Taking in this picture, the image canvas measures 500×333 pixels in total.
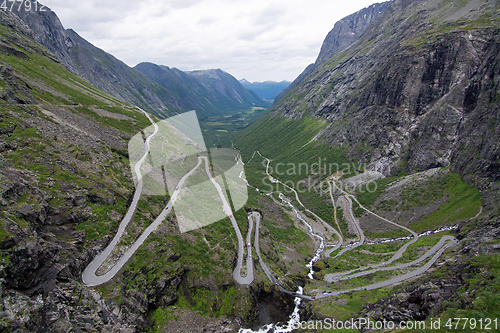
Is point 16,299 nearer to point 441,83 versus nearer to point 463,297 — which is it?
point 463,297

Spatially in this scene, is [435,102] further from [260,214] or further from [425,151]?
[260,214]

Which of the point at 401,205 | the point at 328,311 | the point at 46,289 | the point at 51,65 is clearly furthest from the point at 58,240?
the point at 51,65

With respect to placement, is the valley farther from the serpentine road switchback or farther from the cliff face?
the cliff face

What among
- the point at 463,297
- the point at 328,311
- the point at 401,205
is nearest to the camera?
the point at 463,297

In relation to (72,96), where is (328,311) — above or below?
below
